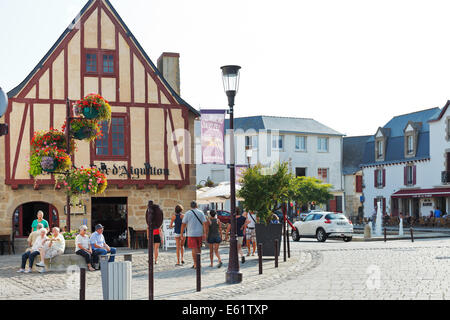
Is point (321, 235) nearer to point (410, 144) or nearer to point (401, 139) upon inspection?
point (410, 144)

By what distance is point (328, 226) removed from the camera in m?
24.8

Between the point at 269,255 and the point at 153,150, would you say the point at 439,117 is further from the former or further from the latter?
the point at 269,255

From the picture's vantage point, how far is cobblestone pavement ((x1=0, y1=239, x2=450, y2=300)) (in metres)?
9.72

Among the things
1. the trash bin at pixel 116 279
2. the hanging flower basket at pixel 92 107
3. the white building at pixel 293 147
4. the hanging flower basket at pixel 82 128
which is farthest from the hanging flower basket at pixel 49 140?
the white building at pixel 293 147

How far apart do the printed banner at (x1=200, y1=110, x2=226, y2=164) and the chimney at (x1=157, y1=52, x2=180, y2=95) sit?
15.3 feet

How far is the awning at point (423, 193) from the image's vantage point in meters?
41.1

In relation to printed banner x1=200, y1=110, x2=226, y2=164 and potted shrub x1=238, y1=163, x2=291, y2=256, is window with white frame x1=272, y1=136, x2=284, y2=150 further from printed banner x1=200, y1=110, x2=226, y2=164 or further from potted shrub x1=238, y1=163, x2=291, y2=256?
potted shrub x1=238, y1=163, x2=291, y2=256

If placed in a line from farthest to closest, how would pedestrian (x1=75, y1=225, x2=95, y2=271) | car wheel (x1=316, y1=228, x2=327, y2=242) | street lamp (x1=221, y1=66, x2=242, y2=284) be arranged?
1. car wheel (x1=316, y1=228, x2=327, y2=242)
2. pedestrian (x1=75, y1=225, x2=95, y2=271)
3. street lamp (x1=221, y1=66, x2=242, y2=284)

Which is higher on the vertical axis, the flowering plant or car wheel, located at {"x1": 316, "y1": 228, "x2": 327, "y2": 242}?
the flowering plant

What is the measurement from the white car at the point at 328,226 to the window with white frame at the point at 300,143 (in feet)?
103

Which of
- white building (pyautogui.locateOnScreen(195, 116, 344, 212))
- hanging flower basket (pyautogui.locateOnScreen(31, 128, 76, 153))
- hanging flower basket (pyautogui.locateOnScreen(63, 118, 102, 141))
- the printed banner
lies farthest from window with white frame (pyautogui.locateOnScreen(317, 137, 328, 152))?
hanging flower basket (pyautogui.locateOnScreen(31, 128, 76, 153))

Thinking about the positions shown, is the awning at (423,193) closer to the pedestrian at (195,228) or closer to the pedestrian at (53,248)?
the pedestrian at (195,228)

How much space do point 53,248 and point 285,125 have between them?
44.8 m
